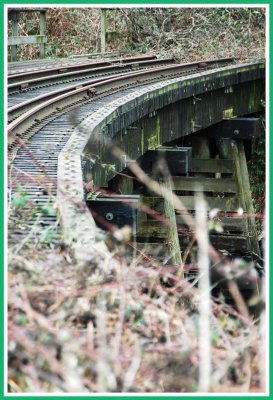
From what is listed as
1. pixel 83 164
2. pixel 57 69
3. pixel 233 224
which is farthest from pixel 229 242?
pixel 83 164

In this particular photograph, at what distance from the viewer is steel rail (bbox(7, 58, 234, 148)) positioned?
8482 mm

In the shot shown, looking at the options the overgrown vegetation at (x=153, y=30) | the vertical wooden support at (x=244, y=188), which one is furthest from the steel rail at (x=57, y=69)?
the overgrown vegetation at (x=153, y=30)

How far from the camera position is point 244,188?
13.6 meters

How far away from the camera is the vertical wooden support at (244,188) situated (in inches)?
502

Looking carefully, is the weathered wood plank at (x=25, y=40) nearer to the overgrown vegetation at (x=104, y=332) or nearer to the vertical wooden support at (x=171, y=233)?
the vertical wooden support at (x=171, y=233)

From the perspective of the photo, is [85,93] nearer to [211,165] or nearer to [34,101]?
[34,101]

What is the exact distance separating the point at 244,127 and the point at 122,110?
4.97 m

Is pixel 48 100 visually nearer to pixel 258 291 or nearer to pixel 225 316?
pixel 258 291

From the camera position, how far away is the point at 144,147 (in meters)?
10.6

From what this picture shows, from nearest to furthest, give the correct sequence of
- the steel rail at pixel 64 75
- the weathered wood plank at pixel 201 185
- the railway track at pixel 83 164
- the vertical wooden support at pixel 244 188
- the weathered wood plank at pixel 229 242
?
the railway track at pixel 83 164
the steel rail at pixel 64 75
the weathered wood plank at pixel 229 242
the vertical wooden support at pixel 244 188
the weathered wood plank at pixel 201 185

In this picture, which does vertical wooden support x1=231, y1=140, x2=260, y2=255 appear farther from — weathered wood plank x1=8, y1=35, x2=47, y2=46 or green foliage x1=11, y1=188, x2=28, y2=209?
green foliage x1=11, y1=188, x2=28, y2=209

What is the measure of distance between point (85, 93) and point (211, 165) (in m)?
2.83

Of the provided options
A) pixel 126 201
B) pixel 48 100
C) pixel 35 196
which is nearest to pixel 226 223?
pixel 48 100

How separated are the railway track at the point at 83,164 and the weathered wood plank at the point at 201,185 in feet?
0.05
